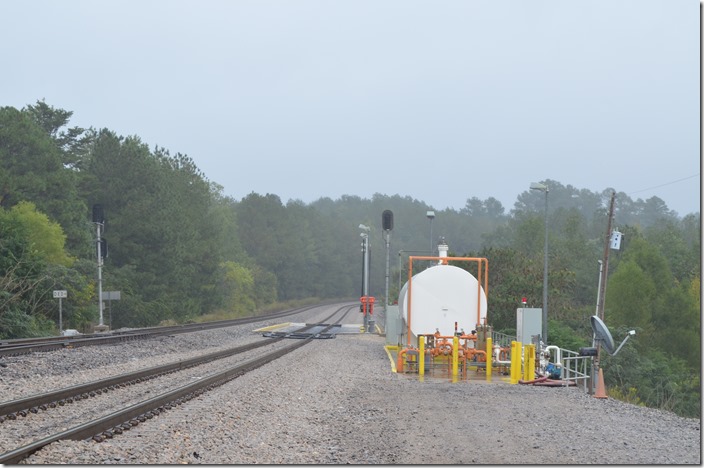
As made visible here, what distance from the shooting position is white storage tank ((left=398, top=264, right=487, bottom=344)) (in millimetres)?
26516

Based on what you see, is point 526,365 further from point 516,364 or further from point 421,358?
point 421,358

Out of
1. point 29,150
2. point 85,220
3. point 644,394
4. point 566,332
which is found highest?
point 29,150

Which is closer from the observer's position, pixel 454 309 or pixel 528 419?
pixel 528 419

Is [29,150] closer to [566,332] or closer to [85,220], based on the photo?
[85,220]

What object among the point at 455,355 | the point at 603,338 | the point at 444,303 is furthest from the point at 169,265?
the point at 603,338

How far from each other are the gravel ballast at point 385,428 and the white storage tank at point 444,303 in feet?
16.7

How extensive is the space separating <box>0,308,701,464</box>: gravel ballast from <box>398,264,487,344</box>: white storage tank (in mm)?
5105

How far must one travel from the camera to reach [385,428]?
43.2ft

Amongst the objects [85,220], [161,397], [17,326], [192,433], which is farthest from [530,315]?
[85,220]

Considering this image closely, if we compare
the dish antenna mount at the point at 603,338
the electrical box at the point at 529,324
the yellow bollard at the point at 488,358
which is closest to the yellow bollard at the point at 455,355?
the yellow bollard at the point at 488,358

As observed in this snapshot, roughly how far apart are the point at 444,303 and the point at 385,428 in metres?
13.7

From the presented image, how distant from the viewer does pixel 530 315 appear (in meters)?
25.3

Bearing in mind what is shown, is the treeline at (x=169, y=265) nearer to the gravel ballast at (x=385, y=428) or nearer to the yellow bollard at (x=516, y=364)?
the yellow bollard at (x=516, y=364)

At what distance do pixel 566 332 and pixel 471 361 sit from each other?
1430 cm
